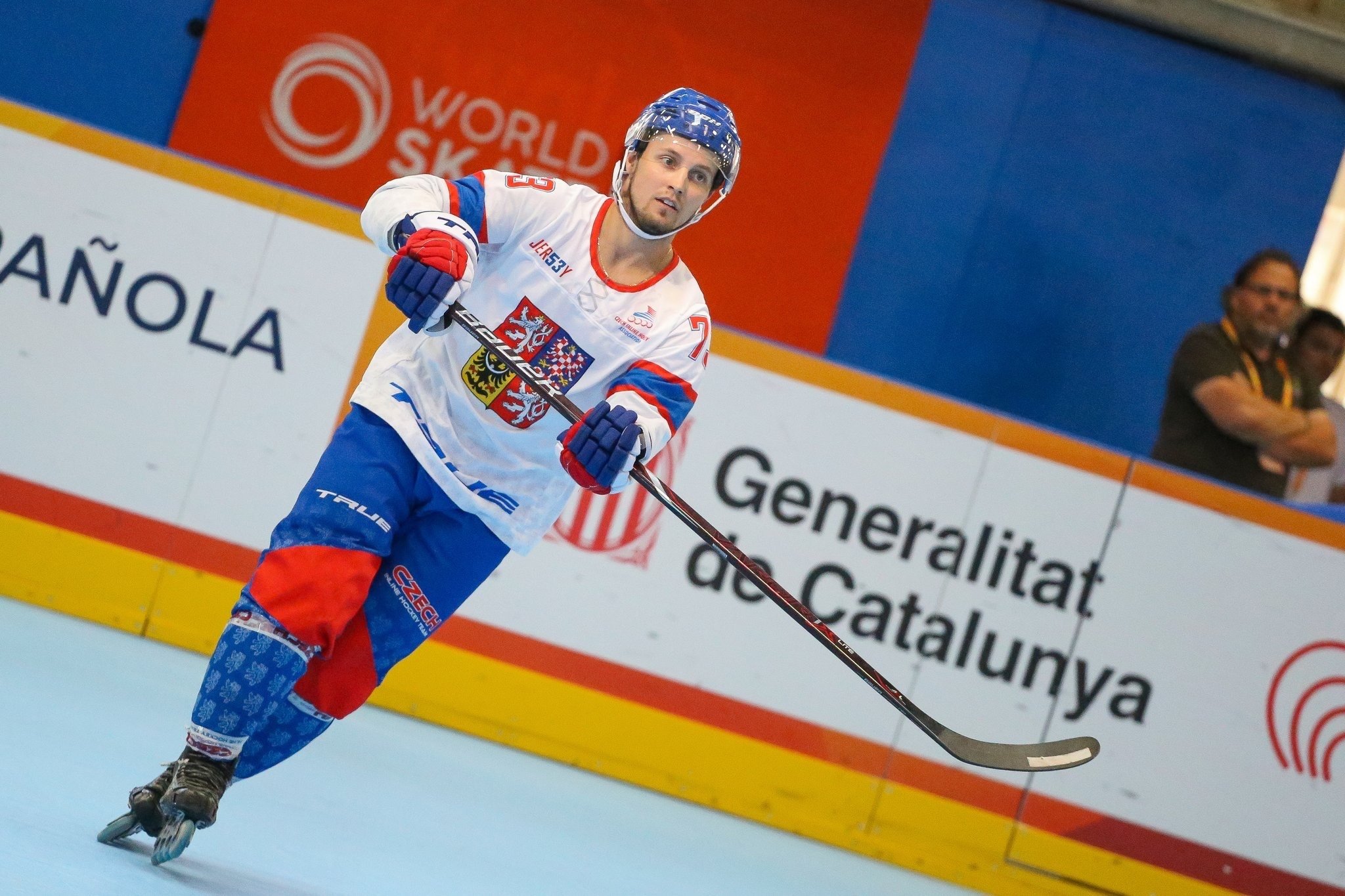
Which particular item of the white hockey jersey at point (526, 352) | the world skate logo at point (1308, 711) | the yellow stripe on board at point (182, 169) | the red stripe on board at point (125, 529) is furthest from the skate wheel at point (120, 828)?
the world skate logo at point (1308, 711)

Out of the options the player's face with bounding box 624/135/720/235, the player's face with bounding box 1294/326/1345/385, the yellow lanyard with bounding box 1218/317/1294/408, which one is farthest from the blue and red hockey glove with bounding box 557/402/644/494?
the player's face with bounding box 1294/326/1345/385

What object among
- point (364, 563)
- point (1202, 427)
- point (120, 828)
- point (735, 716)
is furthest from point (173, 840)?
point (1202, 427)

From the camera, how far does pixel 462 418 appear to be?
9.96 ft

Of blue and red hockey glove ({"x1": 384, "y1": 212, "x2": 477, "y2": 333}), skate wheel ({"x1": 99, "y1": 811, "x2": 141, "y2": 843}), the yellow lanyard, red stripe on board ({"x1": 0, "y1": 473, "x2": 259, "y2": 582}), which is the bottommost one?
skate wheel ({"x1": 99, "y1": 811, "x2": 141, "y2": 843})

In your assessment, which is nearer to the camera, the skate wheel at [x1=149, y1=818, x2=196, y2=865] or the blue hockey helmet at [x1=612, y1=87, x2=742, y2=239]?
the skate wheel at [x1=149, y1=818, x2=196, y2=865]

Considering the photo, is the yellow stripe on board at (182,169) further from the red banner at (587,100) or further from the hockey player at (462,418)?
the red banner at (587,100)

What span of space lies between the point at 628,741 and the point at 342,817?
155 cm

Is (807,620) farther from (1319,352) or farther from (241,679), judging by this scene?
(1319,352)

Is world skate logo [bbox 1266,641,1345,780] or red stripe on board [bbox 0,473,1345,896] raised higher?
world skate logo [bbox 1266,641,1345,780]

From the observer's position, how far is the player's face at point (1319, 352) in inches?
235

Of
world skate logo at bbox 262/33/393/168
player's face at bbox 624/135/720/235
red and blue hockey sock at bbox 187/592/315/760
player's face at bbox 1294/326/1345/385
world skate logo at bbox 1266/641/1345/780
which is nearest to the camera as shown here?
red and blue hockey sock at bbox 187/592/315/760

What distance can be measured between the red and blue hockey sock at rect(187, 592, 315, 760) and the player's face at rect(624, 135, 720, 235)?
3.67 ft

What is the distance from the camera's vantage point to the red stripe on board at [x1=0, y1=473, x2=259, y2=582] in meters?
4.68

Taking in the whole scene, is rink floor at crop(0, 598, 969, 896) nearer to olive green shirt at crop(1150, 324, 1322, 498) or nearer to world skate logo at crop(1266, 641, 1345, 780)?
world skate logo at crop(1266, 641, 1345, 780)
